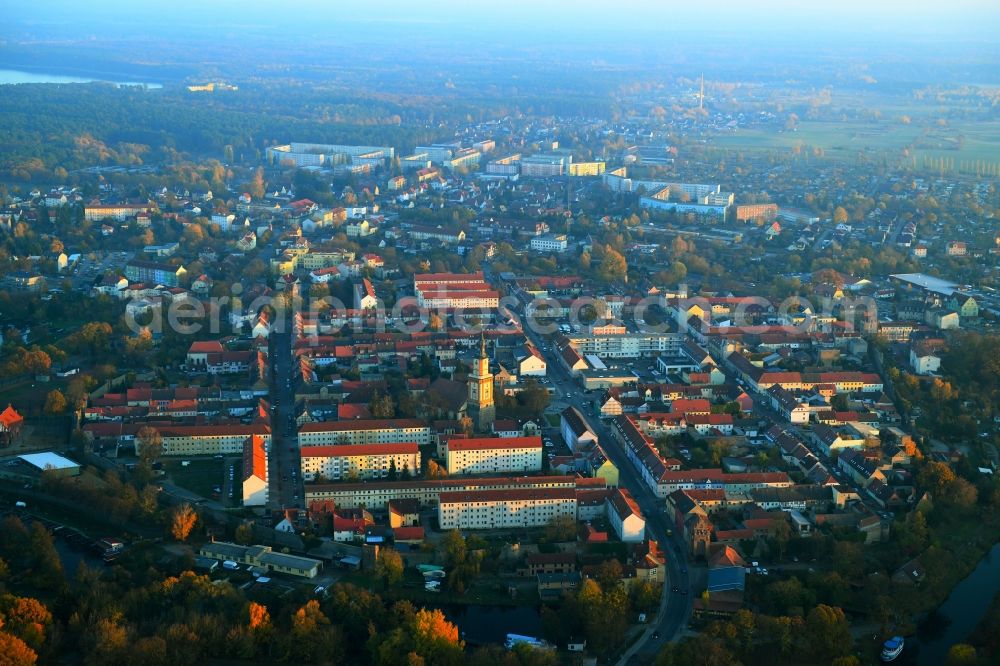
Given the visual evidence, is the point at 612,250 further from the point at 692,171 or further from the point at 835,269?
the point at 692,171

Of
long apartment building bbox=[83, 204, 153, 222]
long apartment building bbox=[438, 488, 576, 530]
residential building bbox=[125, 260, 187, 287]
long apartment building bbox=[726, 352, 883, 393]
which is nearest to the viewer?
long apartment building bbox=[438, 488, 576, 530]

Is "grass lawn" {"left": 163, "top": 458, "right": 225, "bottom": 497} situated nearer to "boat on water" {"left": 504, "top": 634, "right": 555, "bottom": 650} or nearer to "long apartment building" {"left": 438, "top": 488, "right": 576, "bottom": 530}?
"long apartment building" {"left": 438, "top": 488, "right": 576, "bottom": 530}

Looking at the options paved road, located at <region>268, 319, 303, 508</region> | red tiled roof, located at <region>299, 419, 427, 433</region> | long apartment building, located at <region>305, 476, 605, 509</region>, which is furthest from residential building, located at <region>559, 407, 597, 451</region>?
paved road, located at <region>268, 319, 303, 508</region>

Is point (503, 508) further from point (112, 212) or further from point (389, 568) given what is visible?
point (112, 212)

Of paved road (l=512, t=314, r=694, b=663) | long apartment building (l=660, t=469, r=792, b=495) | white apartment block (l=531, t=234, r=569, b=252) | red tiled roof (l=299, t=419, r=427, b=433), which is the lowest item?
white apartment block (l=531, t=234, r=569, b=252)

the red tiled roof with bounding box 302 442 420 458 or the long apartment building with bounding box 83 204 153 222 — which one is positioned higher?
the red tiled roof with bounding box 302 442 420 458

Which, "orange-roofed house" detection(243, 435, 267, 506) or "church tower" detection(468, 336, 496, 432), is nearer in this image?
"orange-roofed house" detection(243, 435, 267, 506)

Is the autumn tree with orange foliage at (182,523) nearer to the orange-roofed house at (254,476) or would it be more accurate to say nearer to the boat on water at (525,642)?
the orange-roofed house at (254,476)

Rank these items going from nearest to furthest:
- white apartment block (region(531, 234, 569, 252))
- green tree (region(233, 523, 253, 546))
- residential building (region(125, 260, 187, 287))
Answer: green tree (region(233, 523, 253, 546)) → residential building (region(125, 260, 187, 287)) → white apartment block (region(531, 234, 569, 252))
